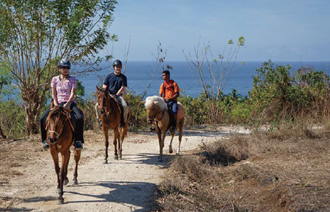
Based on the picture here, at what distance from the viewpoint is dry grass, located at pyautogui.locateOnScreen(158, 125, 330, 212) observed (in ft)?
23.3

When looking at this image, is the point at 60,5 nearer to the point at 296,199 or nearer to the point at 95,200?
the point at 95,200

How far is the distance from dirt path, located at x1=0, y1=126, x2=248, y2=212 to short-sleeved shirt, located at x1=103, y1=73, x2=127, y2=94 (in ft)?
6.72

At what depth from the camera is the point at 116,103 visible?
10.4 m

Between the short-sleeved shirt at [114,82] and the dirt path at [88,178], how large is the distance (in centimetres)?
205

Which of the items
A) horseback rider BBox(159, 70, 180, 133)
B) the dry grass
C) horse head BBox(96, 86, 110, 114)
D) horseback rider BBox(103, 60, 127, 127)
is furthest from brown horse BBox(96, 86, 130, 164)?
the dry grass

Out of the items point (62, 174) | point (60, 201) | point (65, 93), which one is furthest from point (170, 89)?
point (60, 201)

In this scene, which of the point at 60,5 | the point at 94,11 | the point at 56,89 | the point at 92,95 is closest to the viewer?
the point at 56,89

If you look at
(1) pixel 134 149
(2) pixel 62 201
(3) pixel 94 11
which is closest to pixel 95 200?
(2) pixel 62 201

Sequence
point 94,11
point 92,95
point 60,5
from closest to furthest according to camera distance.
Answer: point 60,5 → point 94,11 → point 92,95

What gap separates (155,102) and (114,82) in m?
1.60

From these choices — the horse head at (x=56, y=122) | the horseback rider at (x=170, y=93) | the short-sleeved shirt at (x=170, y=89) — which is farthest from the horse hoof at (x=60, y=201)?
the short-sleeved shirt at (x=170, y=89)

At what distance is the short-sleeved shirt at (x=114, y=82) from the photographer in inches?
427

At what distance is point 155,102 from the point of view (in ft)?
32.9

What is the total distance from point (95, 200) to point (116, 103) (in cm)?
376
